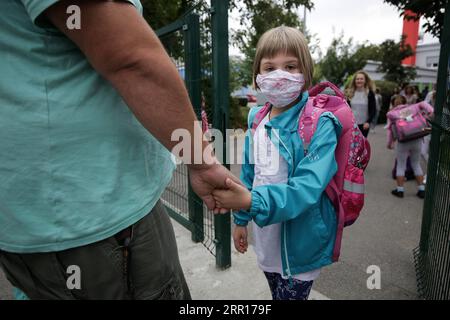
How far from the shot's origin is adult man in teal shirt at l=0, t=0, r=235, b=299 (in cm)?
83

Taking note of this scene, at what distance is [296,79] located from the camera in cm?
154

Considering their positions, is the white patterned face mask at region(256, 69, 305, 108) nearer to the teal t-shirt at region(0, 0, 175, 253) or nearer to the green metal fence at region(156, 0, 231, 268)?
the teal t-shirt at region(0, 0, 175, 253)

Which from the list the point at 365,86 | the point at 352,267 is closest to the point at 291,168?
the point at 352,267

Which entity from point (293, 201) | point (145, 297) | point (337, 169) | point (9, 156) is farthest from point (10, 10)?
point (337, 169)

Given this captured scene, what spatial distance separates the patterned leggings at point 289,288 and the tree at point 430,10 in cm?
624

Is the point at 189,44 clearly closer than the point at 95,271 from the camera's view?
No

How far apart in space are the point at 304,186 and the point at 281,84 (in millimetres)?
503

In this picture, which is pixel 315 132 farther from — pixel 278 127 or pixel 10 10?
pixel 10 10

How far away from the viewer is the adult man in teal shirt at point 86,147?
0.83 m

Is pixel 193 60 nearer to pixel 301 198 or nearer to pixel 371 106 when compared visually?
pixel 301 198

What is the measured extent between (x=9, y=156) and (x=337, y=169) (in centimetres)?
120

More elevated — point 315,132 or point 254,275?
point 315,132

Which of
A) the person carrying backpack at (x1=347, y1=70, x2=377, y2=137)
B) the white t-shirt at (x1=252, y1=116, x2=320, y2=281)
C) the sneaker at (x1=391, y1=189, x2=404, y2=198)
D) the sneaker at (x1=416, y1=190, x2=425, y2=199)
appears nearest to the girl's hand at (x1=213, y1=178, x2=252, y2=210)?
A: the white t-shirt at (x1=252, y1=116, x2=320, y2=281)
